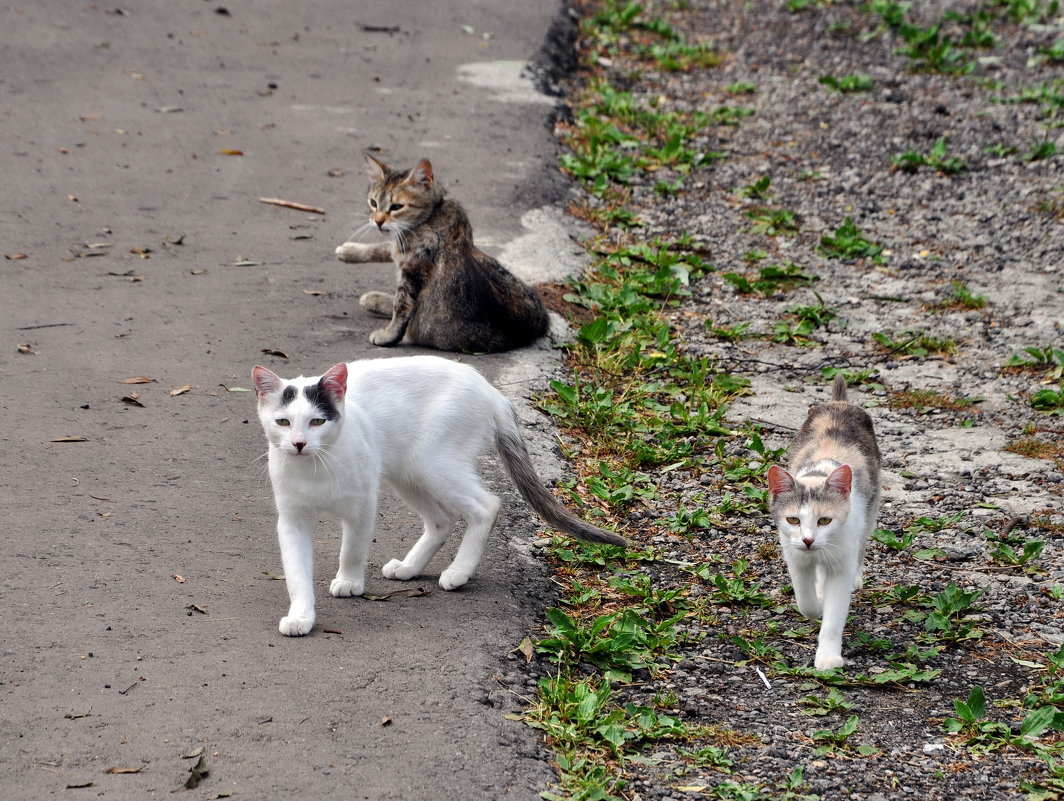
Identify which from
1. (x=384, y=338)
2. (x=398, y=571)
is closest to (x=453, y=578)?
(x=398, y=571)

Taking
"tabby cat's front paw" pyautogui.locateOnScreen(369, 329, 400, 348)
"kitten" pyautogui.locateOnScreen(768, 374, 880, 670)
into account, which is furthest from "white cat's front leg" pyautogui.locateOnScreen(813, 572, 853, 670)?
"tabby cat's front paw" pyautogui.locateOnScreen(369, 329, 400, 348)

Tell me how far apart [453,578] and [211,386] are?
2.42 m

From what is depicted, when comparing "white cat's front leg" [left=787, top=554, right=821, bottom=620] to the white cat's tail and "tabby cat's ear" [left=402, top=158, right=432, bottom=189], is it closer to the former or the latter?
the white cat's tail

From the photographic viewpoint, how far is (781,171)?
11.0m

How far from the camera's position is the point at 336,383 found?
439 centimetres

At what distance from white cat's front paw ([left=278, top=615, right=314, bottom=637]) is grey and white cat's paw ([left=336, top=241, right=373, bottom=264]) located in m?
3.82

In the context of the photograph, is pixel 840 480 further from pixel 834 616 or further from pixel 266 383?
pixel 266 383

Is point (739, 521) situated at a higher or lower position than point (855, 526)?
lower

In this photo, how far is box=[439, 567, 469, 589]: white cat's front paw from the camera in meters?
4.82

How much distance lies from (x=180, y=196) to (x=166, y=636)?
583 cm

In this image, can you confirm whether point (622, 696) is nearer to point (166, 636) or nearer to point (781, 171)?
point (166, 636)

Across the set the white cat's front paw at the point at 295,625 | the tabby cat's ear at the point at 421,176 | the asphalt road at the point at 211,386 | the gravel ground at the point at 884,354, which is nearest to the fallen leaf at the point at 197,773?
the asphalt road at the point at 211,386

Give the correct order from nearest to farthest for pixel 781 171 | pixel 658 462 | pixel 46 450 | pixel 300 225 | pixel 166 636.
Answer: pixel 166 636, pixel 46 450, pixel 658 462, pixel 300 225, pixel 781 171

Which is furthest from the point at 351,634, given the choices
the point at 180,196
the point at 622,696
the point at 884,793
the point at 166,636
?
the point at 180,196
